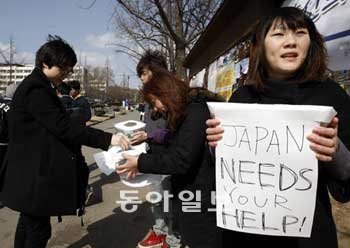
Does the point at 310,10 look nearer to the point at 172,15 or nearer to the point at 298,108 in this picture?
→ the point at 298,108

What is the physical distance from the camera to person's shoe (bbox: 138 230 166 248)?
3625mm

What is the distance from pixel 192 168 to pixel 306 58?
915 mm

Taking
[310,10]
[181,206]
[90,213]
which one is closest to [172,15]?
[90,213]

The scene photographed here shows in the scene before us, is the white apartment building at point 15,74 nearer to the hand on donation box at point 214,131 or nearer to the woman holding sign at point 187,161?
the woman holding sign at point 187,161

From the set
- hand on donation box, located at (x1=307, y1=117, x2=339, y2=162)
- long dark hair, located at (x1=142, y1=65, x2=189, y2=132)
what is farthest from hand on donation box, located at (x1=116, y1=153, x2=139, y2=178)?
hand on donation box, located at (x1=307, y1=117, x2=339, y2=162)

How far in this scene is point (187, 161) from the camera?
6.56 ft

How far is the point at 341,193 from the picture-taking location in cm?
136

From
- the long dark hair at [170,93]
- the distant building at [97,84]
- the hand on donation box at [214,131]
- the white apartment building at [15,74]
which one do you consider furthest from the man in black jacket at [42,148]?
the distant building at [97,84]

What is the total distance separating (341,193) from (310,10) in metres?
1.89

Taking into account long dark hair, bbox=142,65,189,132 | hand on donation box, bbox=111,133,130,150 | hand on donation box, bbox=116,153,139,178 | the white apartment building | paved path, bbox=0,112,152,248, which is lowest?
paved path, bbox=0,112,152,248

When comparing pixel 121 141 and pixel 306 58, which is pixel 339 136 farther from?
pixel 121 141

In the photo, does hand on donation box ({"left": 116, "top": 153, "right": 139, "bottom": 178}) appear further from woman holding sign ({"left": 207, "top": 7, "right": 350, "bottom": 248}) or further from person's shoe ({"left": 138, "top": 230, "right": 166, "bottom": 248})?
person's shoe ({"left": 138, "top": 230, "right": 166, "bottom": 248})

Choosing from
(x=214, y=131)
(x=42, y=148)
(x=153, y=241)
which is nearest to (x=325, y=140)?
(x=214, y=131)

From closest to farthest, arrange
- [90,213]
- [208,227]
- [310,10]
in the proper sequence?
[208,227] < [310,10] < [90,213]
